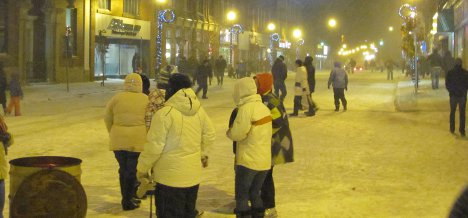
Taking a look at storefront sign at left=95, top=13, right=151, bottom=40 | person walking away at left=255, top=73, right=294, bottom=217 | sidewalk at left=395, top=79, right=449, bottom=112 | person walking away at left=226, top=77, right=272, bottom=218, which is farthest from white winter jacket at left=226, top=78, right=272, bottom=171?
storefront sign at left=95, top=13, right=151, bottom=40

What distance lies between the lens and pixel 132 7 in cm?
4356

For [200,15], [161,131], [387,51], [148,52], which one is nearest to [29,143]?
[161,131]

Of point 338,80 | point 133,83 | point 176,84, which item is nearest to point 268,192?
point 133,83

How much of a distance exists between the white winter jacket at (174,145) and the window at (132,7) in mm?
38029

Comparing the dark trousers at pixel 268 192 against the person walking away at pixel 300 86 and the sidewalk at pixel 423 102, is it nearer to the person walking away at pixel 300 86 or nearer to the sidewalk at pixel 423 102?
the person walking away at pixel 300 86

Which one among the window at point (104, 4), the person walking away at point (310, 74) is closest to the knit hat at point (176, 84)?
the person walking away at point (310, 74)

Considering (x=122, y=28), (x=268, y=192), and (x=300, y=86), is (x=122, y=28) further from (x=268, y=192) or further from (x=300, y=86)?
(x=268, y=192)

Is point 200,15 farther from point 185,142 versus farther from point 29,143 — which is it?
point 185,142

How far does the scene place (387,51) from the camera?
132 meters

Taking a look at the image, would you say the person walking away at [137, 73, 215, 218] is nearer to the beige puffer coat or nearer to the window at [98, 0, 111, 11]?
the beige puffer coat

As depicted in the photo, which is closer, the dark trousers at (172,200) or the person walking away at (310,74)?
the dark trousers at (172,200)

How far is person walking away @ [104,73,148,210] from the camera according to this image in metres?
7.34

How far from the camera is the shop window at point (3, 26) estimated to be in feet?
100.0

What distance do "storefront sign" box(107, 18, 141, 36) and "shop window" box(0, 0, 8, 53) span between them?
9636mm
